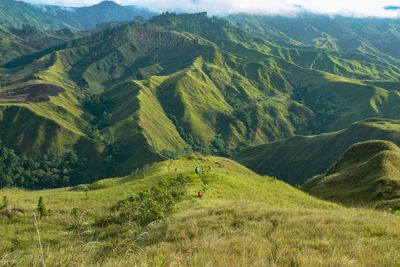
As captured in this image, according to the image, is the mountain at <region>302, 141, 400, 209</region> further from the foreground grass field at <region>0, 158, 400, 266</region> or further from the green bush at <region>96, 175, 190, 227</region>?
the green bush at <region>96, 175, 190, 227</region>

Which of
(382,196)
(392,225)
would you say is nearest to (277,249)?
(392,225)

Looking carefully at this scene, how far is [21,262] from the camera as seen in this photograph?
10.6 meters

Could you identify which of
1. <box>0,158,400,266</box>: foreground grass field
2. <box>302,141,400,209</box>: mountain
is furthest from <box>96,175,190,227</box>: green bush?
<box>302,141,400,209</box>: mountain

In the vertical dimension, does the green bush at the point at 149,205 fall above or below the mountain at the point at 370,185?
above

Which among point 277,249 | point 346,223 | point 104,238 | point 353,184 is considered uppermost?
point 277,249

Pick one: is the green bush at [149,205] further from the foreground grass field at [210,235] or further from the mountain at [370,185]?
the mountain at [370,185]

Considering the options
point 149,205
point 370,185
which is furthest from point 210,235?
point 370,185

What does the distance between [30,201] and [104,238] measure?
19521 mm

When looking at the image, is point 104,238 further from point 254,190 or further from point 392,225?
point 254,190

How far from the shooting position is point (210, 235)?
16625 millimetres

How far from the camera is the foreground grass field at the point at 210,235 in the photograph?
11281 millimetres

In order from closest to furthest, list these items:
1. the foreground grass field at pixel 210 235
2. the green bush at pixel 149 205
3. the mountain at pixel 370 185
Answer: the foreground grass field at pixel 210 235 → the green bush at pixel 149 205 → the mountain at pixel 370 185

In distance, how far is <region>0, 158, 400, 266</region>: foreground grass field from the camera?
11.3 m

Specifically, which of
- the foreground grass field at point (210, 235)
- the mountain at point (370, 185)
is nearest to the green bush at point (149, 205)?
the foreground grass field at point (210, 235)
